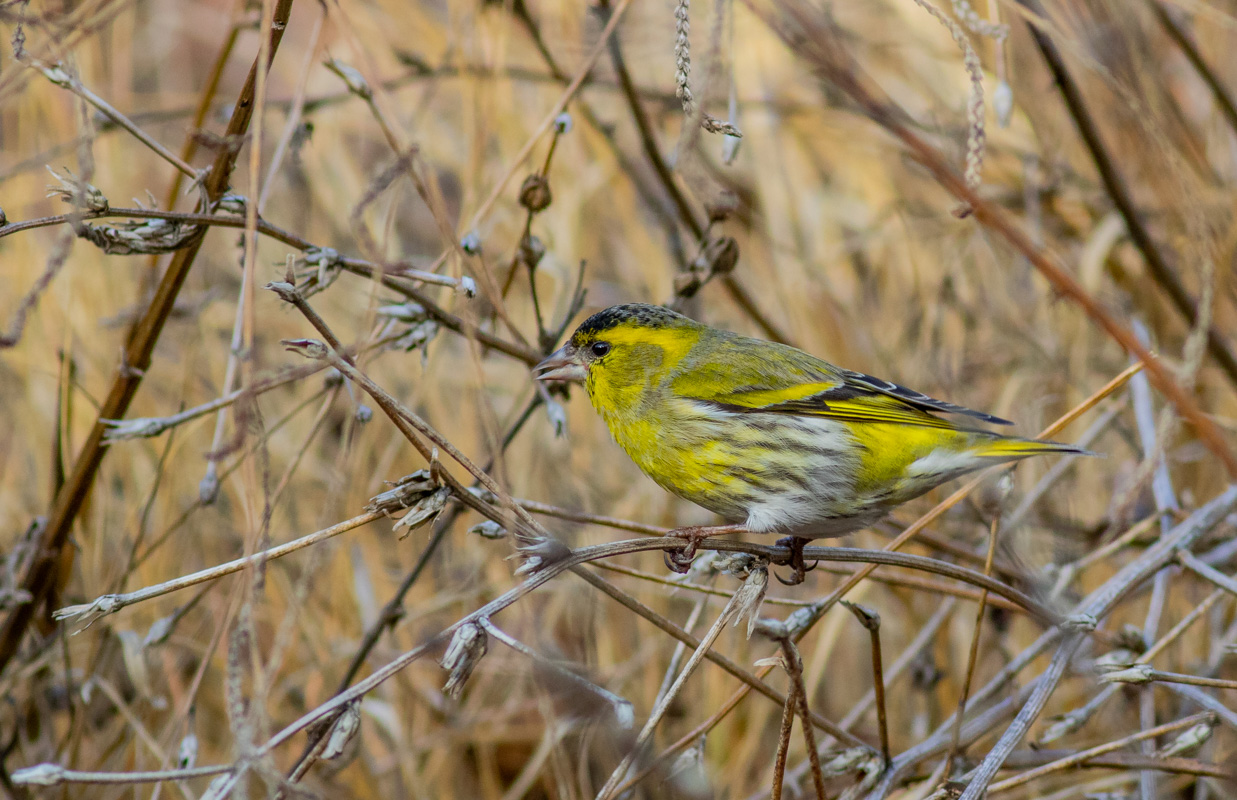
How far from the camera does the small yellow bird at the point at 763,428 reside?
8.64 ft

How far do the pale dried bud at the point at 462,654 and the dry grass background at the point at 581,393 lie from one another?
81 centimetres

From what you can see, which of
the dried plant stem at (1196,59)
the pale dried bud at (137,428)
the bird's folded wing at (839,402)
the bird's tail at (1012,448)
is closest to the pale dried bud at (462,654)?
the pale dried bud at (137,428)

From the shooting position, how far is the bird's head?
3.00 m

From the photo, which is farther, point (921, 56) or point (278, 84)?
point (278, 84)

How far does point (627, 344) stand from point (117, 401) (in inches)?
55.2

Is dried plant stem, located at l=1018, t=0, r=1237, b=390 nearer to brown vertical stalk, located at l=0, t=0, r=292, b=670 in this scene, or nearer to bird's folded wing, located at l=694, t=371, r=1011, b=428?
bird's folded wing, located at l=694, t=371, r=1011, b=428

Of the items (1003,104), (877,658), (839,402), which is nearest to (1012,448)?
(839,402)

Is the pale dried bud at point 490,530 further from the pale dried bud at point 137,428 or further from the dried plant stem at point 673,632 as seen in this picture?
the pale dried bud at point 137,428

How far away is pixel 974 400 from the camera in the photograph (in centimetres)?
419

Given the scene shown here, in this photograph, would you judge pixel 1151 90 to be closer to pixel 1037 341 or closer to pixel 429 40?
pixel 1037 341

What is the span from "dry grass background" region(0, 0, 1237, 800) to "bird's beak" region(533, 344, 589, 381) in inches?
7.6

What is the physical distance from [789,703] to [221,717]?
2.45 metres

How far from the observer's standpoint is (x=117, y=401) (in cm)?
242

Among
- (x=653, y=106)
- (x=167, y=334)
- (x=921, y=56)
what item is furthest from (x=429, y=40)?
(x=921, y=56)
